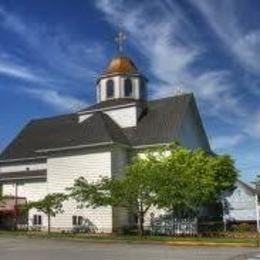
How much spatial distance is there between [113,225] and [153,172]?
31.0 ft

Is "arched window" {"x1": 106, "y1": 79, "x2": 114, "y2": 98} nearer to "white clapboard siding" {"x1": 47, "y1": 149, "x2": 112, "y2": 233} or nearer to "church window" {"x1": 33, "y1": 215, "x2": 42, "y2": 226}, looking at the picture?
"white clapboard siding" {"x1": 47, "y1": 149, "x2": 112, "y2": 233}

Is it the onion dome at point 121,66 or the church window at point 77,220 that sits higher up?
the onion dome at point 121,66

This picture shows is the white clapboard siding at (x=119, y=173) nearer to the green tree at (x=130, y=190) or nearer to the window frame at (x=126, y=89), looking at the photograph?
the green tree at (x=130, y=190)

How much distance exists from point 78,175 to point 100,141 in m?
3.68

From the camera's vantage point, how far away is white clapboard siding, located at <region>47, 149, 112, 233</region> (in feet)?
170

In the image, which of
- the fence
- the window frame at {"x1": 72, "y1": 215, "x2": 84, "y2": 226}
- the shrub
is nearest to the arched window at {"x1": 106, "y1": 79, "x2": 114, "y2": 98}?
the window frame at {"x1": 72, "y1": 215, "x2": 84, "y2": 226}

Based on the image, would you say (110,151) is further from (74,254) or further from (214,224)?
(74,254)

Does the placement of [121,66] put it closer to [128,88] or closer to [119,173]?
[128,88]

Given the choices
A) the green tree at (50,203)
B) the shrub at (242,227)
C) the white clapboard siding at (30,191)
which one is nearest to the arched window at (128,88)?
the white clapboard siding at (30,191)

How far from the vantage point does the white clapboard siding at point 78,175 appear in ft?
170

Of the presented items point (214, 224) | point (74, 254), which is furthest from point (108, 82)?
point (74, 254)

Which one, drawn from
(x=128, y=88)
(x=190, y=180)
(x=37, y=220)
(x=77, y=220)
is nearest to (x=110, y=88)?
(x=128, y=88)

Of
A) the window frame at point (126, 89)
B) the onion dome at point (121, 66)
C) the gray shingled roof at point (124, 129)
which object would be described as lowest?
the gray shingled roof at point (124, 129)

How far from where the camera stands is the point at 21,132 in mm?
68750
